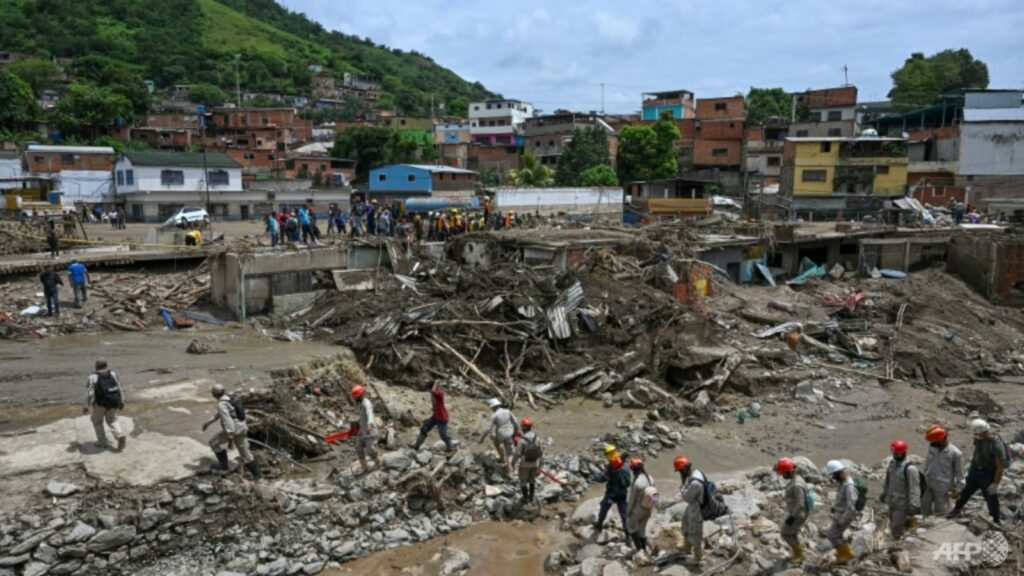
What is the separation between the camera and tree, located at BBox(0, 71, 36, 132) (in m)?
63.8

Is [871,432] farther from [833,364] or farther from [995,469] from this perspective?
[995,469]

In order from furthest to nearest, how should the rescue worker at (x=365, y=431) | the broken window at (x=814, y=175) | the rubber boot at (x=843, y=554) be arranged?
the broken window at (x=814, y=175), the rescue worker at (x=365, y=431), the rubber boot at (x=843, y=554)

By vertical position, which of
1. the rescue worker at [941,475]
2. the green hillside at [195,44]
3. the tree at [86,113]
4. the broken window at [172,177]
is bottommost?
the rescue worker at [941,475]

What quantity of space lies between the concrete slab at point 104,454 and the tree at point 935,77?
76.2 m

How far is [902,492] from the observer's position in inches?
368

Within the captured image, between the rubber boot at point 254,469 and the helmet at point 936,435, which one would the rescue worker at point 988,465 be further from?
the rubber boot at point 254,469

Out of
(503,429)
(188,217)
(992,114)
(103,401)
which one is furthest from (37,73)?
(992,114)

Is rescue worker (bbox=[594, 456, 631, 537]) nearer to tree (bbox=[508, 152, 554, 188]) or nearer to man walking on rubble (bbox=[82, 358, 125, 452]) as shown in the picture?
man walking on rubble (bbox=[82, 358, 125, 452])

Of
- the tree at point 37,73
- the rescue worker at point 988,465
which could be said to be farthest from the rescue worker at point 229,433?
the tree at point 37,73

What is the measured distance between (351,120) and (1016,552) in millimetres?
100363

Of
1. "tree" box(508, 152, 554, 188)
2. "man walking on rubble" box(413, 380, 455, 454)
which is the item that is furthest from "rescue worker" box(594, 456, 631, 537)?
"tree" box(508, 152, 554, 188)

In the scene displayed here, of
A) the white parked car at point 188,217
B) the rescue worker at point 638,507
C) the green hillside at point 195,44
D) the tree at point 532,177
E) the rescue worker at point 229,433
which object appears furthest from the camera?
the green hillside at point 195,44

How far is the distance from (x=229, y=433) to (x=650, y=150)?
48715 mm

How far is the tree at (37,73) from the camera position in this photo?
8344cm
